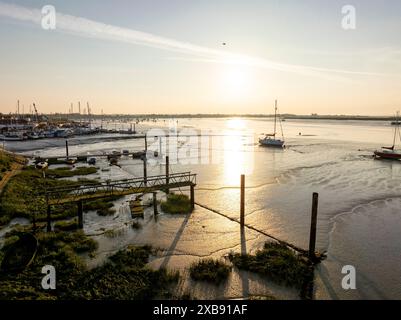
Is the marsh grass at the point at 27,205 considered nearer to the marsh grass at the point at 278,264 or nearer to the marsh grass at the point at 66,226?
the marsh grass at the point at 66,226

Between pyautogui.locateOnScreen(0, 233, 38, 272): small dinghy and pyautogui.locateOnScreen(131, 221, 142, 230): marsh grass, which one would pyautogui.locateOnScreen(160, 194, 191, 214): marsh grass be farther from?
pyautogui.locateOnScreen(0, 233, 38, 272): small dinghy

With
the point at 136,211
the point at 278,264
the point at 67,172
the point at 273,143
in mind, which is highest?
the point at 273,143

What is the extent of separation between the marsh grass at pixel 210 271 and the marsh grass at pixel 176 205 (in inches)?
390

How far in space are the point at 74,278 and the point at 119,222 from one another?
365 inches

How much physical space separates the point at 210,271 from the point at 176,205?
12739 mm

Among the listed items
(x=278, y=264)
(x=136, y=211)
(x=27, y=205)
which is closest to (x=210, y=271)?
(x=278, y=264)

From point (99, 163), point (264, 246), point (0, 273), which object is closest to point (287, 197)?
point (264, 246)

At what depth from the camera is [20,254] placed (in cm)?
1672

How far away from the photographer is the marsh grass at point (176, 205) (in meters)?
27.2

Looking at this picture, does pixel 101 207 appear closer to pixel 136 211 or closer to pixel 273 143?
pixel 136 211

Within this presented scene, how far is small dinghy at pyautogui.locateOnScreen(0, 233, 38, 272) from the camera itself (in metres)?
15.3
